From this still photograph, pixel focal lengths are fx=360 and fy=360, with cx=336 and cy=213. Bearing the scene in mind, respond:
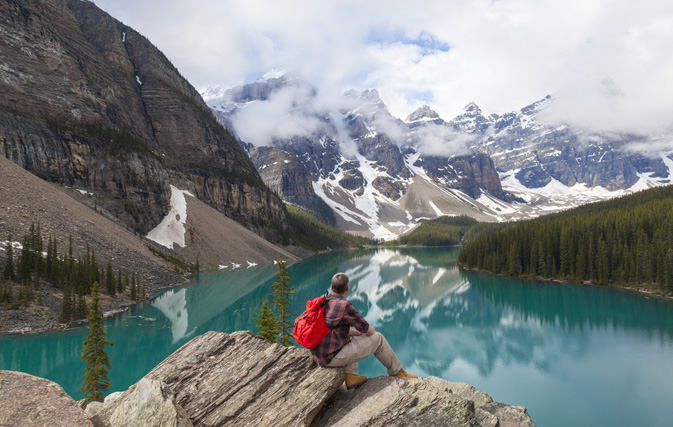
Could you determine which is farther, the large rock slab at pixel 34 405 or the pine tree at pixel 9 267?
the pine tree at pixel 9 267

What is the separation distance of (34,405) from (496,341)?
3469 cm

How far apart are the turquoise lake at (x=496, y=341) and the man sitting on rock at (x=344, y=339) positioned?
1647cm

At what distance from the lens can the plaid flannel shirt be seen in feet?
20.4

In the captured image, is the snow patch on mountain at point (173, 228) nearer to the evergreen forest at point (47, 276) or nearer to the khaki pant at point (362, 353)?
the evergreen forest at point (47, 276)

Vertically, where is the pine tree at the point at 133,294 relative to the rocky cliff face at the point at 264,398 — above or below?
below

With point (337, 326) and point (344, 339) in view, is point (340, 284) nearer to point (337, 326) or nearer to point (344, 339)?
point (337, 326)

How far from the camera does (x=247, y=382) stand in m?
6.82

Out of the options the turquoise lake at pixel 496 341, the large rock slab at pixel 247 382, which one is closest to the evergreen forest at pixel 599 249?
the turquoise lake at pixel 496 341

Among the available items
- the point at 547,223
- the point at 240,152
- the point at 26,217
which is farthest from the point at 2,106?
the point at 547,223

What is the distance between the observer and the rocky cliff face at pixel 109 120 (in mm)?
67438

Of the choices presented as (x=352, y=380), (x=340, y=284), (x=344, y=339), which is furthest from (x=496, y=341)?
(x=340, y=284)

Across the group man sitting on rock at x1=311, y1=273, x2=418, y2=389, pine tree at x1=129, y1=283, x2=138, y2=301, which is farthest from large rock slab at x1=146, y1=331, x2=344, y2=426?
pine tree at x1=129, y1=283, x2=138, y2=301

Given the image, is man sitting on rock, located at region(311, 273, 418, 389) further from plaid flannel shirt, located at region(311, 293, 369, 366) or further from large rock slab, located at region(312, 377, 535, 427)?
large rock slab, located at region(312, 377, 535, 427)

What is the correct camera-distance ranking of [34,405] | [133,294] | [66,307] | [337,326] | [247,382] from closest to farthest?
[34,405], [337,326], [247,382], [66,307], [133,294]
